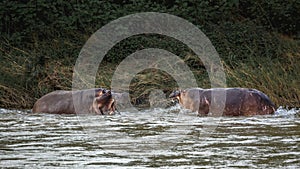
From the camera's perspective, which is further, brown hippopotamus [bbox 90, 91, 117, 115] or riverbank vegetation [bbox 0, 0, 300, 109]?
riverbank vegetation [bbox 0, 0, 300, 109]

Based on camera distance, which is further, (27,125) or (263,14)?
(263,14)

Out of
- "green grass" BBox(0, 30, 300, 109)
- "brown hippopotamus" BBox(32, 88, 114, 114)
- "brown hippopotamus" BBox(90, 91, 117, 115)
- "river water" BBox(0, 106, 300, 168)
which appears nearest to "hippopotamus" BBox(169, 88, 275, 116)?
"river water" BBox(0, 106, 300, 168)

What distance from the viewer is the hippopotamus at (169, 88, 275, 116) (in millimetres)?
13469

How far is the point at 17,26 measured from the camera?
21.8 meters

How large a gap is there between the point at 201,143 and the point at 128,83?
23.4 feet

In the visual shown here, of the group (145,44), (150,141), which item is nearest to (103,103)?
(150,141)

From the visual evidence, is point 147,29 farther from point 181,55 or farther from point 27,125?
point 27,125

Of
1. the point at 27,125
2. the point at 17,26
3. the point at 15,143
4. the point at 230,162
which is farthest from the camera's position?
the point at 17,26

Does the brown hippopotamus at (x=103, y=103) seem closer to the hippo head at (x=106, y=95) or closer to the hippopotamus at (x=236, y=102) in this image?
the hippo head at (x=106, y=95)

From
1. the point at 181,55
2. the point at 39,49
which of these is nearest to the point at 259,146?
the point at 181,55

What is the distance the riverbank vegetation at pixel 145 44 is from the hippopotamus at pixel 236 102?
46.3 inches

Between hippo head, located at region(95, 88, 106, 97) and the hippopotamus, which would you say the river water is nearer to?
the hippopotamus

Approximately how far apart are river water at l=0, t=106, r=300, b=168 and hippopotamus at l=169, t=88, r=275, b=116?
0.88 ft

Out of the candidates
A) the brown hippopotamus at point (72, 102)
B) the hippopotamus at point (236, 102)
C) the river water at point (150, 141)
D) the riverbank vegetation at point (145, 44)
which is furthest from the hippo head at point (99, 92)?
the riverbank vegetation at point (145, 44)
